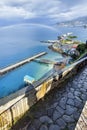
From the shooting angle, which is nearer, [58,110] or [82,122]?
[82,122]

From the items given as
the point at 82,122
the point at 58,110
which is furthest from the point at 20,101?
the point at 82,122

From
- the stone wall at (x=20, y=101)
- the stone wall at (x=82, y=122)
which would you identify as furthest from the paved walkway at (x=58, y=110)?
the stone wall at (x=20, y=101)

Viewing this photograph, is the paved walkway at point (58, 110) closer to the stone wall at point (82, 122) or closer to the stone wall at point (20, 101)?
the stone wall at point (82, 122)

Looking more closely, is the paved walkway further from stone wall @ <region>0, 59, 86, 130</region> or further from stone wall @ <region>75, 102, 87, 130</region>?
stone wall @ <region>0, 59, 86, 130</region>

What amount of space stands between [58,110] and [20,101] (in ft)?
3.38

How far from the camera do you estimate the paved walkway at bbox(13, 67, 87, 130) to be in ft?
10.2

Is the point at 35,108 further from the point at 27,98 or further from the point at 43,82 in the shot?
the point at 43,82

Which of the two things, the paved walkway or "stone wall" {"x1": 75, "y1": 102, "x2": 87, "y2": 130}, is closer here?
"stone wall" {"x1": 75, "y1": 102, "x2": 87, "y2": 130}

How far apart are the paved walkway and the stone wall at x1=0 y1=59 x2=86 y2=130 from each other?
0.16 metres

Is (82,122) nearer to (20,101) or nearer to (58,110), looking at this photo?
(58,110)

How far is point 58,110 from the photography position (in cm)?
359

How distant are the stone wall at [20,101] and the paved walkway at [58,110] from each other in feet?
0.51

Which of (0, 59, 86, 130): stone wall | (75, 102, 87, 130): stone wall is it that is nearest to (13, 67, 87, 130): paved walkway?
(75, 102, 87, 130): stone wall

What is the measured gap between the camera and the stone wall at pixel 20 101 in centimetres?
288
